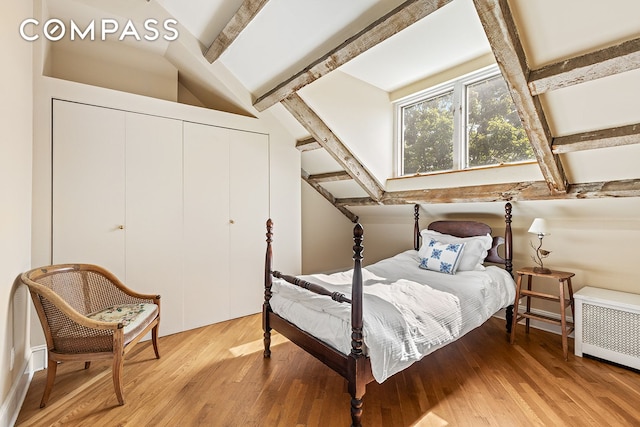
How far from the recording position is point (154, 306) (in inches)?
98.8

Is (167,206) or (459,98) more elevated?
(459,98)

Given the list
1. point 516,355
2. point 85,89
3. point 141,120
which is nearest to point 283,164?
point 141,120

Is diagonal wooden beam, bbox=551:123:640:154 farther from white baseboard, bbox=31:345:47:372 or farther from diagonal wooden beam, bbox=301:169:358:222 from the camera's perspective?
white baseboard, bbox=31:345:47:372

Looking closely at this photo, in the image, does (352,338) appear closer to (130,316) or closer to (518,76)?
(130,316)

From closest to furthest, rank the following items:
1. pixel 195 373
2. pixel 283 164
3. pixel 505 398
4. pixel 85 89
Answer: pixel 505 398 < pixel 195 373 < pixel 85 89 < pixel 283 164

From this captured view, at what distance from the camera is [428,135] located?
362 cm

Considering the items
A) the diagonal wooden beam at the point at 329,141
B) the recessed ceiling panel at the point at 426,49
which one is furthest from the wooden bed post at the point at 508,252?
the recessed ceiling panel at the point at 426,49

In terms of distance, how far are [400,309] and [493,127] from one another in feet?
7.21

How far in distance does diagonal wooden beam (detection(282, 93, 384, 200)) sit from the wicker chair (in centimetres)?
217

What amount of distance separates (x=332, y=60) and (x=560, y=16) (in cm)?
142

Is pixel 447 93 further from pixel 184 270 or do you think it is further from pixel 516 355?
pixel 184 270

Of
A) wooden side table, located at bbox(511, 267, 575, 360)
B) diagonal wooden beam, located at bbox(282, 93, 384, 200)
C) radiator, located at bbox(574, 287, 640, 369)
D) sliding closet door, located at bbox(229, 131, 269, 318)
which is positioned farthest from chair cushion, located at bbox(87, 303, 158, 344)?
radiator, located at bbox(574, 287, 640, 369)

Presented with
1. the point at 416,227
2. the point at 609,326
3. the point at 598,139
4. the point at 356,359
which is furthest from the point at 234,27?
the point at 609,326

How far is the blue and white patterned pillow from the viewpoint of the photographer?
10.1ft
